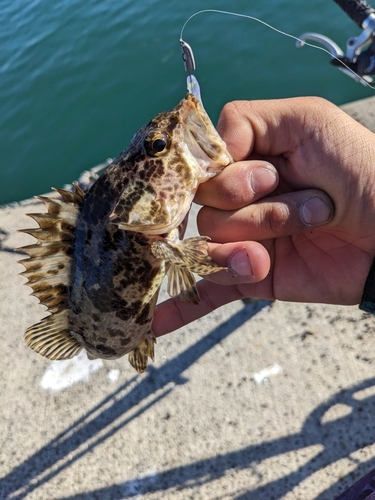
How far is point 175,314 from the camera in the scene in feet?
12.1

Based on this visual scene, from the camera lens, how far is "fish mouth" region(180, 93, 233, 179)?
261cm

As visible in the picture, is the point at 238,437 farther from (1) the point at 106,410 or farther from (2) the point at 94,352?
(2) the point at 94,352

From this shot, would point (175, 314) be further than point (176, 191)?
Yes

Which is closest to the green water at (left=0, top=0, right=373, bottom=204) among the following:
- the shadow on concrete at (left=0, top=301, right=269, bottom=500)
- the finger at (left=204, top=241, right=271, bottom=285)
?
the shadow on concrete at (left=0, top=301, right=269, bottom=500)

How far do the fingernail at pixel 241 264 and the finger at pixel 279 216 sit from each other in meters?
0.21

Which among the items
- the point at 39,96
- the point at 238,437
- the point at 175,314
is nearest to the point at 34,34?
the point at 39,96

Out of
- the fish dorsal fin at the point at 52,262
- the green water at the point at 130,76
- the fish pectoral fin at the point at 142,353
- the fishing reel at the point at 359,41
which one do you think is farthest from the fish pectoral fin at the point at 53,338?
the green water at the point at 130,76

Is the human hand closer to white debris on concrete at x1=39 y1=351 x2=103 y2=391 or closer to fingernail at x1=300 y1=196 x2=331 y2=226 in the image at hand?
fingernail at x1=300 y1=196 x2=331 y2=226

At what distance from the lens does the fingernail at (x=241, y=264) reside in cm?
268

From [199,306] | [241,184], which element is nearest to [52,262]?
[199,306]

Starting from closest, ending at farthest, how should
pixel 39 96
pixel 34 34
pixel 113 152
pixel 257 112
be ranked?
pixel 257 112 < pixel 113 152 < pixel 39 96 < pixel 34 34

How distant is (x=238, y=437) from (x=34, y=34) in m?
14.3

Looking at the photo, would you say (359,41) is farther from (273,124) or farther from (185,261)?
(185,261)

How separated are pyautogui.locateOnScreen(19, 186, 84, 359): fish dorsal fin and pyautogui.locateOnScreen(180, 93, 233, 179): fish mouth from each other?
870 millimetres
